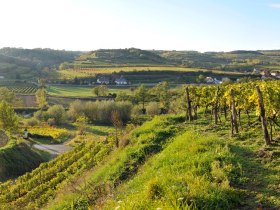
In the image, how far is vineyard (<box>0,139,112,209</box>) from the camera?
23.3 m

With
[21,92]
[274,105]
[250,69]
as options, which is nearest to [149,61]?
[250,69]

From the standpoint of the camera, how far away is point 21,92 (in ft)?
354

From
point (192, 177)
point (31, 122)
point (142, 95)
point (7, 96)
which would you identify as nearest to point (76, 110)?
point (31, 122)

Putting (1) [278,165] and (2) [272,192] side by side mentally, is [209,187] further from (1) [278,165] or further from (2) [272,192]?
(1) [278,165]

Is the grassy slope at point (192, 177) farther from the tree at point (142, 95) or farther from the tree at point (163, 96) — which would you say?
the tree at point (142, 95)

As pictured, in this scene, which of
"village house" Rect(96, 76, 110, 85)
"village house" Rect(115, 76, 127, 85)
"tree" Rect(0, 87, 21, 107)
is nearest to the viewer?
"tree" Rect(0, 87, 21, 107)

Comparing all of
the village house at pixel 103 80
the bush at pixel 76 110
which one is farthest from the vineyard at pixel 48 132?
the village house at pixel 103 80

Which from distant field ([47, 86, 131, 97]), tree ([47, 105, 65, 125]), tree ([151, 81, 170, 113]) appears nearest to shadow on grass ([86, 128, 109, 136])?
tree ([47, 105, 65, 125])

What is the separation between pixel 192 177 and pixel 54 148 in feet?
154

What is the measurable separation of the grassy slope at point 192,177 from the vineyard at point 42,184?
8.02 meters

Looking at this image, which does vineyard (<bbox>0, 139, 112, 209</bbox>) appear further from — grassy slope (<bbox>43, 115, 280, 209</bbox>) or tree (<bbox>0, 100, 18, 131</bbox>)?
tree (<bbox>0, 100, 18, 131</bbox>)

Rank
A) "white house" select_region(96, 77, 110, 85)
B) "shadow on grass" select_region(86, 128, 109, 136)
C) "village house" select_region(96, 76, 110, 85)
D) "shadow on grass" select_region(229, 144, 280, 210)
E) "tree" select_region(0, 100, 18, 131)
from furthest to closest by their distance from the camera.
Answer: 1. "white house" select_region(96, 77, 110, 85)
2. "village house" select_region(96, 76, 110, 85)
3. "shadow on grass" select_region(86, 128, 109, 136)
4. "tree" select_region(0, 100, 18, 131)
5. "shadow on grass" select_region(229, 144, 280, 210)

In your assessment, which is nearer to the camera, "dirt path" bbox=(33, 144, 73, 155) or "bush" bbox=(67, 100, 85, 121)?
"dirt path" bbox=(33, 144, 73, 155)

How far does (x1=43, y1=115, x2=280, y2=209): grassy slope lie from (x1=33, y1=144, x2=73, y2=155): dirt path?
35653 mm
